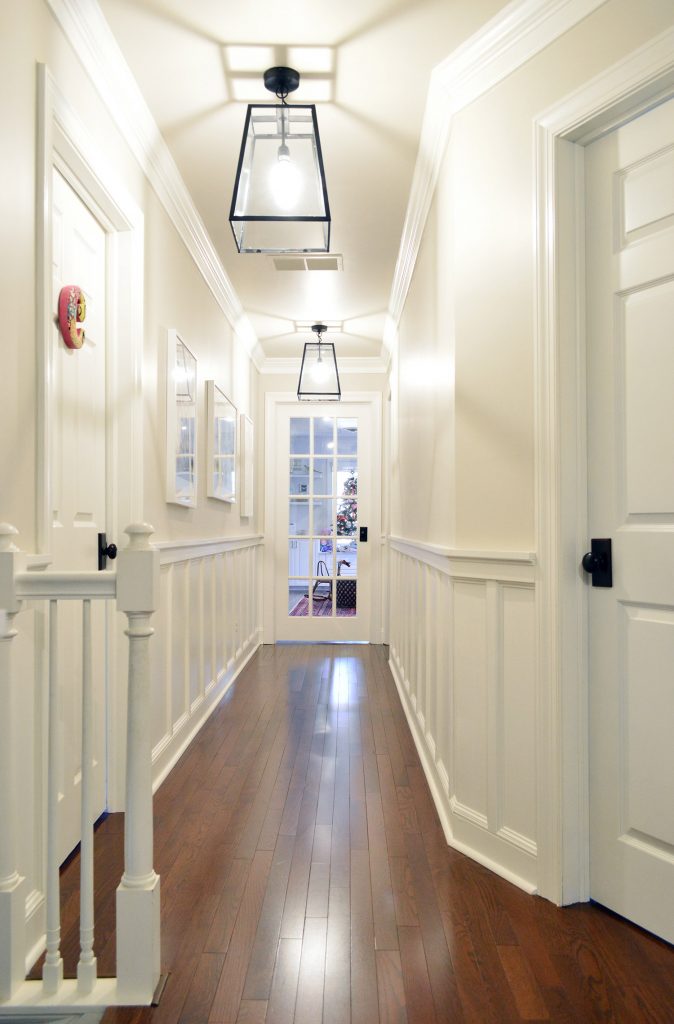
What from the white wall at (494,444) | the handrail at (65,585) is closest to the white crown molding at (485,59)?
the white wall at (494,444)

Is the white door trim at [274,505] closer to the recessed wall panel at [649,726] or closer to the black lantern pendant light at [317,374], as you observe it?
the black lantern pendant light at [317,374]

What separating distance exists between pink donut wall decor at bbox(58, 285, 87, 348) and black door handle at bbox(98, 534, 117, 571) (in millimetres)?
651

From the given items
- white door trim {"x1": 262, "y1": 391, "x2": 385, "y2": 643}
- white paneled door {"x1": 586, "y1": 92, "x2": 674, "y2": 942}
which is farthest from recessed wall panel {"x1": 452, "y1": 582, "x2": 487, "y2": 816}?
white door trim {"x1": 262, "y1": 391, "x2": 385, "y2": 643}

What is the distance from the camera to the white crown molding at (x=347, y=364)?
5.72m

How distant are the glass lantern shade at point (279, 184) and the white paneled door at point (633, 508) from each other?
73 cm

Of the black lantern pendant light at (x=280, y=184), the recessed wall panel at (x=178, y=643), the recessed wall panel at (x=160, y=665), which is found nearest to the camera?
the black lantern pendant light at (x=280, y=184)

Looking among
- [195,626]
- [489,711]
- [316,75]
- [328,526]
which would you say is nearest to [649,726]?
[489,711]

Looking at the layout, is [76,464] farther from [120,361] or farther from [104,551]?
[120,361]

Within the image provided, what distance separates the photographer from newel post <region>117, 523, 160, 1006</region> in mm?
1423

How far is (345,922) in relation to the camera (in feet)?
5.64

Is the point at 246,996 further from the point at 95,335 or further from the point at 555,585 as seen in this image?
the point at 95,335

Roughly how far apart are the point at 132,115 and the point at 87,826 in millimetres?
2192

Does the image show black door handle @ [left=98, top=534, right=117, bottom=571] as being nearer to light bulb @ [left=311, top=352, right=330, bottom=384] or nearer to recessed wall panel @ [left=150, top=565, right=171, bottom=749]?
recessed wall panel @ [left=150, top=565, right=171, bottom=749]

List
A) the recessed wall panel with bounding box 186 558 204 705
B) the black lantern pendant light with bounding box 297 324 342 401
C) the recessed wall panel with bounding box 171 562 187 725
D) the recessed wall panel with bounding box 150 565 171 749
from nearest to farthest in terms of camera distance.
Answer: the recessed wall panel with bounding box 150 565 171 749, the recessed wall panel with bounding box 171 562 187 725, the recessed wall panel with bounding box 186 558 204 705, the black lantern pendant light with bounding box 297 324 342 401
